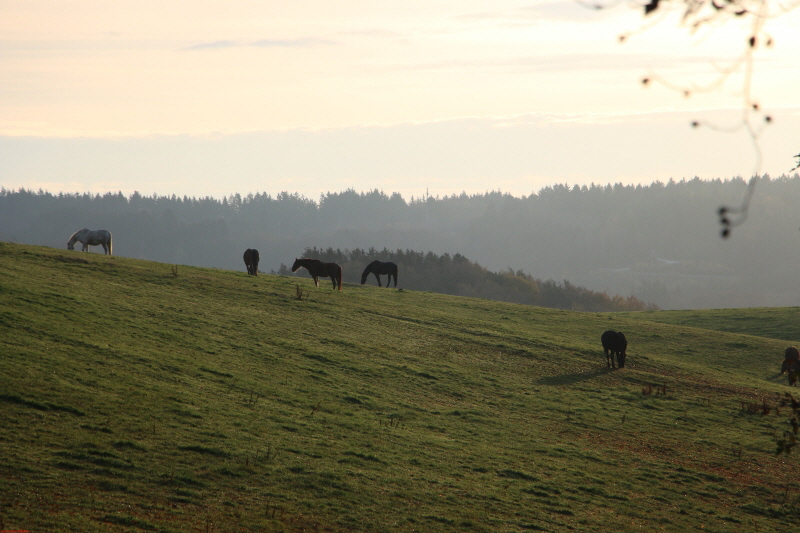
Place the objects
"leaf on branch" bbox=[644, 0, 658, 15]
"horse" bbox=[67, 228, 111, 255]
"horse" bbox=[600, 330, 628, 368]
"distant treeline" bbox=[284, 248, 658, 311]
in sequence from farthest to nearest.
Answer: "distant treeline" bbox=[284, 248, 658, 311]
"horse" bbox=[67, 228, 111, 255]
"horse" bbox=[600, 330, 628, 368]
"leaf on branch" bbox=[644, 0, 658, 15]

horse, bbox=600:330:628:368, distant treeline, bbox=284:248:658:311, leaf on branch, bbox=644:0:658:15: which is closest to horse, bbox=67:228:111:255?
horse, bbox=600:330:628:368

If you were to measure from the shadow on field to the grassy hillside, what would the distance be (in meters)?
0.13

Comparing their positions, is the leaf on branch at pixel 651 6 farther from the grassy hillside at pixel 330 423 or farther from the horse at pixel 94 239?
the horse at pixel 94 239

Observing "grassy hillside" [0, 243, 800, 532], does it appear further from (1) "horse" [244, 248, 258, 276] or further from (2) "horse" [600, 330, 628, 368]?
(1) "horse" [244, 248, 258, 276]

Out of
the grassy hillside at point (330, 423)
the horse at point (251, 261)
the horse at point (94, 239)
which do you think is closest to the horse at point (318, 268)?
the horse at point (251, 261)

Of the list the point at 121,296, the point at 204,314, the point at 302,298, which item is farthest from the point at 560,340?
the point at 121,296

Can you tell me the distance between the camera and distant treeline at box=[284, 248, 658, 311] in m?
106

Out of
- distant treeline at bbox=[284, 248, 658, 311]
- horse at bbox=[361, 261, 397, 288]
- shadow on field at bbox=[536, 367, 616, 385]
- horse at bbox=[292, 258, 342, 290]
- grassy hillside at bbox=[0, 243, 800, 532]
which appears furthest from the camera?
distant treeline at bbox=[284, 248, 658, 311]

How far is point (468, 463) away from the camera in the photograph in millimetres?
16656

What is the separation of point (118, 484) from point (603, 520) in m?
9.51

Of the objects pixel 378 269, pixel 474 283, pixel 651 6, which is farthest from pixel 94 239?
pixel 474 283

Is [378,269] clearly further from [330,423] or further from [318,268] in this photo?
[330,423]

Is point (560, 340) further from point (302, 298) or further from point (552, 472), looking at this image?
point (552, 472)

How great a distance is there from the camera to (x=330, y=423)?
17938mm
